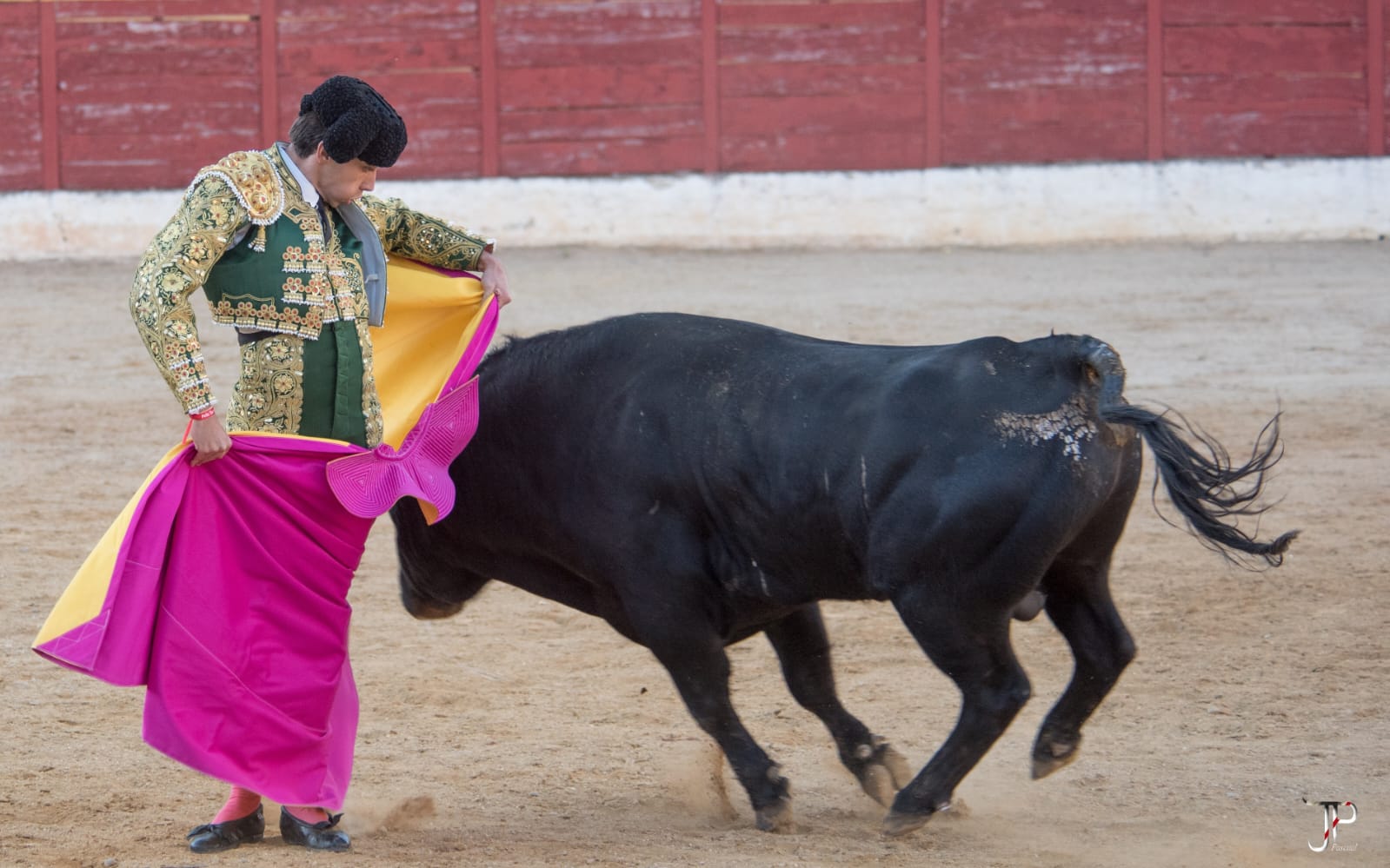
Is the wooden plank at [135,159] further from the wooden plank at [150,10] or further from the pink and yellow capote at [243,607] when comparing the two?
the pink and yellow capote at [243,607]

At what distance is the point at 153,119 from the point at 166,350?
32.6ft

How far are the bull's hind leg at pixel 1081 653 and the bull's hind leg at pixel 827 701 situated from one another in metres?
0.30

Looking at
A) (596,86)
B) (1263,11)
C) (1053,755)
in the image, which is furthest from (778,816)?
(1263,11)

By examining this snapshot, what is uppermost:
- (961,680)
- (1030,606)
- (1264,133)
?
(1264,133)

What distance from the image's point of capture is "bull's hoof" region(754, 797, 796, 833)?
324cm

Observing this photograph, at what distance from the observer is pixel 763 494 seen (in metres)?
3.19

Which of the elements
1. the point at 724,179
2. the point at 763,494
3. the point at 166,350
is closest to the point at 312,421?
the point at 166,350

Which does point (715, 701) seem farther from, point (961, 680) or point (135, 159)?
point (135, 159)

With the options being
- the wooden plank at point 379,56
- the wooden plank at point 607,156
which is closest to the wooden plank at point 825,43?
the wooden plank at point 607,156

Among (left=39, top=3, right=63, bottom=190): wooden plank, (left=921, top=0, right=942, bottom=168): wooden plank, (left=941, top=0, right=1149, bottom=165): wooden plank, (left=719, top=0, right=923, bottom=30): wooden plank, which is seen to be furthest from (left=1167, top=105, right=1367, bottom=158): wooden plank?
(left=39, top=3, right=63, bottom=190): wooden plank

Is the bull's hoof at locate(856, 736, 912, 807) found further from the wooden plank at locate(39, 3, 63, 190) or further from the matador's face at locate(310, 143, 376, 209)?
the wooden plank at locate(39, 3, 63, 190)

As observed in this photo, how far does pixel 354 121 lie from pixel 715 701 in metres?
1.29

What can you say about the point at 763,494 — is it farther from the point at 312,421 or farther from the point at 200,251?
the point at 200,251

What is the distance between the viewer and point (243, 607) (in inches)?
122
